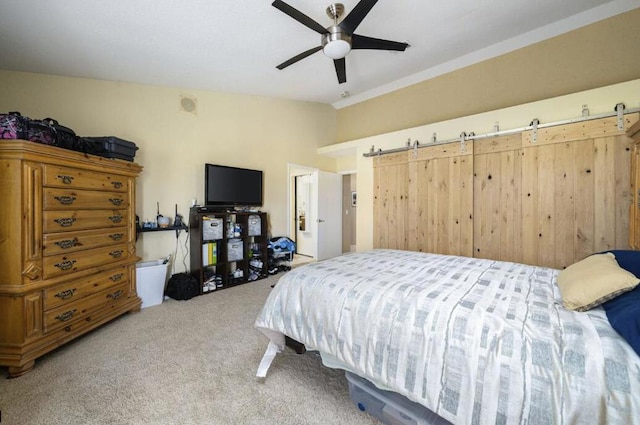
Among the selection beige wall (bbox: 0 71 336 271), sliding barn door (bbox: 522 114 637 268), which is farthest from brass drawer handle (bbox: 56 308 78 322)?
sliding barn door (bbox: 522 114 637 268)

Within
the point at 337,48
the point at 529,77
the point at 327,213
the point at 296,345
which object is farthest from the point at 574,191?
the point at 327,213

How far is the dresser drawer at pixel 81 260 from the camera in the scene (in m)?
1.95

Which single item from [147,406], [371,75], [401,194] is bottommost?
[147,406]

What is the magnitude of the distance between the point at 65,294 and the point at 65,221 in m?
0.58

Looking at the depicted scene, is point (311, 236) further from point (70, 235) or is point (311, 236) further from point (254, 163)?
point (70, 235)

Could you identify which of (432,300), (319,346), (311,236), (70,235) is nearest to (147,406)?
(319,346)

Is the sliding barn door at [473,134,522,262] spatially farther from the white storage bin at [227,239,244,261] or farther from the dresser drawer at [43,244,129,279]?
the dresser drawer at [43,244,129,279]

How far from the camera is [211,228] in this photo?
3.46 metres

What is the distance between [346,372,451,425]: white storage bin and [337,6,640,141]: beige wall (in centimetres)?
345

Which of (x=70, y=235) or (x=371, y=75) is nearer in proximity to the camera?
(x=70, y=235)

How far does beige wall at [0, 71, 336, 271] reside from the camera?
2.68 metres

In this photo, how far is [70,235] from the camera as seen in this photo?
6.84ft

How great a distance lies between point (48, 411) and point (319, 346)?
5.17 feet

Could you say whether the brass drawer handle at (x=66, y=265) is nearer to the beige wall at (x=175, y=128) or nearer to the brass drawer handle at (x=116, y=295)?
the brass drawer handle at (x=116, y=295)
